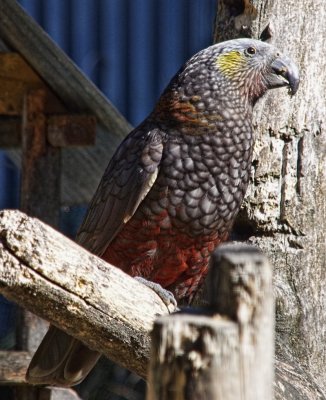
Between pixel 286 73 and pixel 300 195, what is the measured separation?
0.49 meters

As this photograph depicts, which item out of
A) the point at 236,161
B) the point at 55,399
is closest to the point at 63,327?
the point at 236,161

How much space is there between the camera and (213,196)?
3738 mm

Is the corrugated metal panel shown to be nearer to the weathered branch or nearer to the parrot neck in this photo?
the parrot neck

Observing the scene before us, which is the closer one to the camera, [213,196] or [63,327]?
[63,327]

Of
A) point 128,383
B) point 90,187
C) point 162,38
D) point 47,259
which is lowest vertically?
point 128,383

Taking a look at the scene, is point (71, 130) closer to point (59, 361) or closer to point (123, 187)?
point (123, 187)

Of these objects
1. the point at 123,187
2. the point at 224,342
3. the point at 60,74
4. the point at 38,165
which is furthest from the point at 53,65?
the point at 224,342

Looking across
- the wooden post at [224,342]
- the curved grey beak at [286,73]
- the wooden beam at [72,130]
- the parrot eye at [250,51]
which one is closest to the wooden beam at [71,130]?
the wooden beam at [72,130]

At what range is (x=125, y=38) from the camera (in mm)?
6742

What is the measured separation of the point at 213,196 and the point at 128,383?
2.42 m

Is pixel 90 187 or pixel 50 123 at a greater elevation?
pixel 50 123

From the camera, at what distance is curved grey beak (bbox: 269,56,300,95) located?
3.46m

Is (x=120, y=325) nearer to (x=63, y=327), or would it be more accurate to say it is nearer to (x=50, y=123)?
(x=63, y=327)

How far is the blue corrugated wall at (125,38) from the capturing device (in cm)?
666
